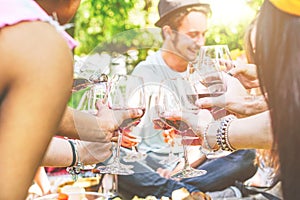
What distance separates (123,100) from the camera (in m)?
1.59

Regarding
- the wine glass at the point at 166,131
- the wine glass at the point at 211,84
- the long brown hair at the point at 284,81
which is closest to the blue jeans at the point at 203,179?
the wine glass at the point at 166,131

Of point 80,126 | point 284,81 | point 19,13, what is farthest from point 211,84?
point 19,13

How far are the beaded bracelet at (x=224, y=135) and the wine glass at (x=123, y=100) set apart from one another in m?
0.21

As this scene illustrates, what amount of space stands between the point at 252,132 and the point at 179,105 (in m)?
0.28

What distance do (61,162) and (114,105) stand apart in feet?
0.72

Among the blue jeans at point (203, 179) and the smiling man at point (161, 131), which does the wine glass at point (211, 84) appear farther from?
the blue jeans at point (203, 179)

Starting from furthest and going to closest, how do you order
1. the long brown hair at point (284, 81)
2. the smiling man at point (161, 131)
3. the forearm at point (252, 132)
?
the smiling man at point (161, 131) < the forearm at point (252, 132) < the long brown hair at point (284, 81)

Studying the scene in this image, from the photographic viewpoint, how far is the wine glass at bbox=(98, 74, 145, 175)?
5.15ft

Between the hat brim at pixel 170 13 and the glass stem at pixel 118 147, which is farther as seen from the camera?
the hat brim at pixel 170 13

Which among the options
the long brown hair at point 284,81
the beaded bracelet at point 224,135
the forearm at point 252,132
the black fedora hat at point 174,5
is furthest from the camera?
the black fedora hat at point 174,5

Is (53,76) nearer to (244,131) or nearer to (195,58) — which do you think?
(244,131)

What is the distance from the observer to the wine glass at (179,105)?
161 centimetres

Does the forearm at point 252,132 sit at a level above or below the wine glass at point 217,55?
below

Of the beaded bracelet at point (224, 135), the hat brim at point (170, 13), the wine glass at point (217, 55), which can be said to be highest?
the hat brim at point (170, 13)
